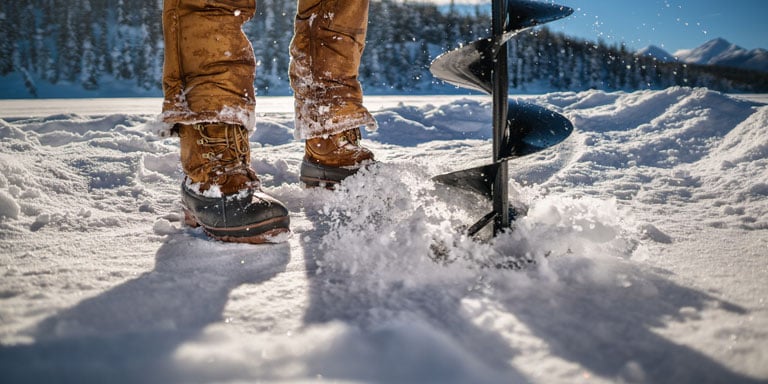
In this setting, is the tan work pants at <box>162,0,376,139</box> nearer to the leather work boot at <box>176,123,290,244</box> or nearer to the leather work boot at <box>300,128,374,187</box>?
the leather work boot at <box>176,123,290,244</box>

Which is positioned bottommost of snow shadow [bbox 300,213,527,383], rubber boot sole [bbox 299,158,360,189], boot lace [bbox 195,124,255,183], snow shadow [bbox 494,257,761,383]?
snow shadow [bbox 494,257,761,383]

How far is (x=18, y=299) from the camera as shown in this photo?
81 centimetres

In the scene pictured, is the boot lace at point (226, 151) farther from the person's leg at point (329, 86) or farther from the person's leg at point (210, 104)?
the person's leg at point (329, 86)

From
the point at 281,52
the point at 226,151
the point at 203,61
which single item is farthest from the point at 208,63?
the point at 281,52

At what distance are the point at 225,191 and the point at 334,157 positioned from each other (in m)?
0.63

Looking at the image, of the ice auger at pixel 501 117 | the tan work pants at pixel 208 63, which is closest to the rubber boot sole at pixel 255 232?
the tan work pants at pixel 208 63

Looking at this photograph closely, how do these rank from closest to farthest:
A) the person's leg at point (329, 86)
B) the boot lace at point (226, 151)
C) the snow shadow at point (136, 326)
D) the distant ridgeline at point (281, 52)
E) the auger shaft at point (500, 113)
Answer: the snow shadow at point (136, 326) → the auger shaft at point (500, 113) → the boot lace at point (226, 151) → the person's leg at point (329, 86) → the distant ridgeline at point (281, 52)

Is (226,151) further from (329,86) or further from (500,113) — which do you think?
(500,113)

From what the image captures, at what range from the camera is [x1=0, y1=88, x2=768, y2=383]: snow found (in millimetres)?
632

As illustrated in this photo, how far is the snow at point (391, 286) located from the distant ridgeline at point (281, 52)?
846 inches

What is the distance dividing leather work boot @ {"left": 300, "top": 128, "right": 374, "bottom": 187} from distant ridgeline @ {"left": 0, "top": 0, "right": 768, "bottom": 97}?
2107 cm

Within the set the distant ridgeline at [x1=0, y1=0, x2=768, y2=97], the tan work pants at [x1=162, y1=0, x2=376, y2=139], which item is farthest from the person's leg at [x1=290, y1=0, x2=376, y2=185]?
the distant ridgeline at [x1=0, y1=0, x2=768, y2=97]

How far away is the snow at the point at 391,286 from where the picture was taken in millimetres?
632

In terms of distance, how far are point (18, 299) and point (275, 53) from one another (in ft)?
102
